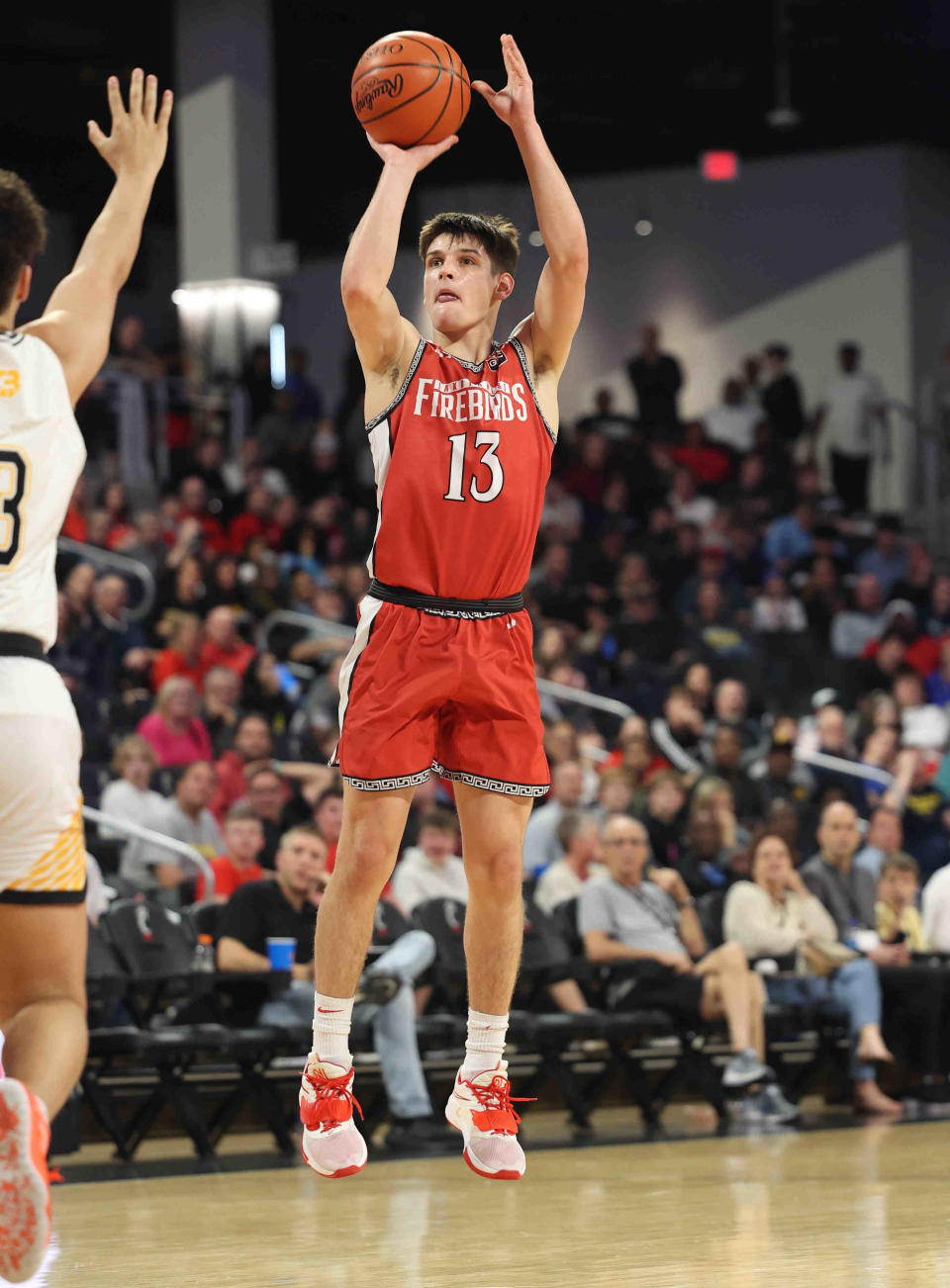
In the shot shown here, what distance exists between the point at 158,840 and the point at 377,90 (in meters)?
5.53

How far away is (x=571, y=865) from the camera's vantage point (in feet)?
34.4

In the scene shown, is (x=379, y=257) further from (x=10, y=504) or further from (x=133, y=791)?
(x=133, y=791)

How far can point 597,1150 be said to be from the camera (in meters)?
8.50

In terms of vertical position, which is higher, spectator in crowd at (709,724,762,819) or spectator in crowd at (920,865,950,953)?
spectator in crowd at (709,724,762,819)

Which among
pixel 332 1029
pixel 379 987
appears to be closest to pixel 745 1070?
pixel 379 987

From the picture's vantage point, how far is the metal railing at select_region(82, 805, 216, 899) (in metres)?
9.77

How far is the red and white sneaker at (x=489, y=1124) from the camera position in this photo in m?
4.97

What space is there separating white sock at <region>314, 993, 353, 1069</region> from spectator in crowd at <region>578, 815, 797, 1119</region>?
4680 mm

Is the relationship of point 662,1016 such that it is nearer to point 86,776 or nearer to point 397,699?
point 86,776

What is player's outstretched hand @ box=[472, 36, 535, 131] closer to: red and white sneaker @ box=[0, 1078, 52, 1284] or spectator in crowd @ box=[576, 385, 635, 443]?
red and white sneaker @ box=[0, 1078, 52, 1284]

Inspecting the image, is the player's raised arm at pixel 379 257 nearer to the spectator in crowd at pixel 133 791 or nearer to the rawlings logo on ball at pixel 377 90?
the rawlings logo on ball at pixel 377 90

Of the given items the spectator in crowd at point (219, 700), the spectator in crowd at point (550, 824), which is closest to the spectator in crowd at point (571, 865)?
the spectator in crowd at point (550, 824)

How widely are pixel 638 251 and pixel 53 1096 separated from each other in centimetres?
1992

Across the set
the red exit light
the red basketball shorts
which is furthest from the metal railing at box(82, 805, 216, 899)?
the red exit light
